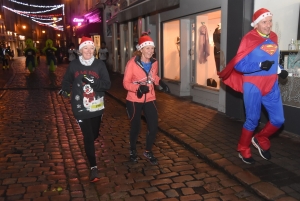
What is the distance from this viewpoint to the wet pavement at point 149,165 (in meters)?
3.89

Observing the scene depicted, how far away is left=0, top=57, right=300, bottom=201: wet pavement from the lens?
389 cm

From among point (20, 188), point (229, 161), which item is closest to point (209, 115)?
point (229, 161)

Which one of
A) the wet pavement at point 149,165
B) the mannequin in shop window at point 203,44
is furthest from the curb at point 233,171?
the mannequin in shop window at point 203,44

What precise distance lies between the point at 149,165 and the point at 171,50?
22.8 ft

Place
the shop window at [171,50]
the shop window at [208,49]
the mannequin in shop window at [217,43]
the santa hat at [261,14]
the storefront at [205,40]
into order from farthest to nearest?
the shop window at [171,50] < the shop window at [208,49] < the mannequin in shop window at [217,43] < the storefront at [205,40] < the santa hat at [261,14]

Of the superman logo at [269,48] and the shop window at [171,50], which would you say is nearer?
the superman logo at [269,48]

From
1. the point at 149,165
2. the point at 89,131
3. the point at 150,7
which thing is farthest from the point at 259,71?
the point at 150,7

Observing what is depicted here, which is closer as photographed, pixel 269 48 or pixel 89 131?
pixel 89 131

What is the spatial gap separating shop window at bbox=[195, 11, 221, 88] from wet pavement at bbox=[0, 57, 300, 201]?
1.70 metres

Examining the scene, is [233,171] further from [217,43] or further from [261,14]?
[217,43]

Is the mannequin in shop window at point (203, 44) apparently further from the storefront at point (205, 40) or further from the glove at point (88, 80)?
the glove at point (88, 80)

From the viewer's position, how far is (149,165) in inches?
189

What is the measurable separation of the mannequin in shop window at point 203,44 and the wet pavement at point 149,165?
2.16 metres

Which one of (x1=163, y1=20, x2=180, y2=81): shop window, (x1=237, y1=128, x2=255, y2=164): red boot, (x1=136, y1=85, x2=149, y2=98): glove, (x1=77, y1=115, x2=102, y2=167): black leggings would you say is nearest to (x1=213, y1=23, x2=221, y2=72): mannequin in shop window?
(x1=163, y1=20, x2=180, y2=81): shop window
